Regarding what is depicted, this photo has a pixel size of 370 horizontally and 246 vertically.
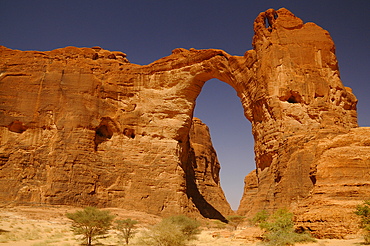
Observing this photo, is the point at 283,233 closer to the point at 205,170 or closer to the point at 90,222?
the point at 90,222

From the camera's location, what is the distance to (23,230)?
2170 centimetres

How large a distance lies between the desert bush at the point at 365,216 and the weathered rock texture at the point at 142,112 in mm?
8620

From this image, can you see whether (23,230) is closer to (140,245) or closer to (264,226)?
(140,245)

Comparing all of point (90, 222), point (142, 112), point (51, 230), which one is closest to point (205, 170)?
point (142, 112)

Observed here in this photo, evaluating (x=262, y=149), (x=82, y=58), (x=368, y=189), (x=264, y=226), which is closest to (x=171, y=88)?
(x=82, y=58)

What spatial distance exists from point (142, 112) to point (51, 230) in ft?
46.7

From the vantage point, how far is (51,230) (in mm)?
22906

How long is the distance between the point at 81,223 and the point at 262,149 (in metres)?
13.6

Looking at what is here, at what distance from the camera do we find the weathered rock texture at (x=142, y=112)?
1068 inches

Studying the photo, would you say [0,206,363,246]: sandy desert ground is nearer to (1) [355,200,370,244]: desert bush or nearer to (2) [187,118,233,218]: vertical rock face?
(1) [355,200,370,244]: desert bush

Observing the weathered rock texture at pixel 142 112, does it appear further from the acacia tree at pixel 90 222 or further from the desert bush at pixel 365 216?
the acacia tree at pixel 90 222

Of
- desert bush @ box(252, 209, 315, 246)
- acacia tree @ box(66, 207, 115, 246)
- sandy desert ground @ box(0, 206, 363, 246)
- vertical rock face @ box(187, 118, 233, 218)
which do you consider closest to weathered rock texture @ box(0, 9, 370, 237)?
sandy desert ground @ box(0, 206, 363, 246)

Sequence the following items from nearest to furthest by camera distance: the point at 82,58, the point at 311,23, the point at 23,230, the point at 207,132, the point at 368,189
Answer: the point at 368,189 < the point at 23,230 < the point at 311,23 < the point at 82,58 < the point at 207,132

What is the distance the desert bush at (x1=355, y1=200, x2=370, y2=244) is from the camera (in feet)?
38.9
